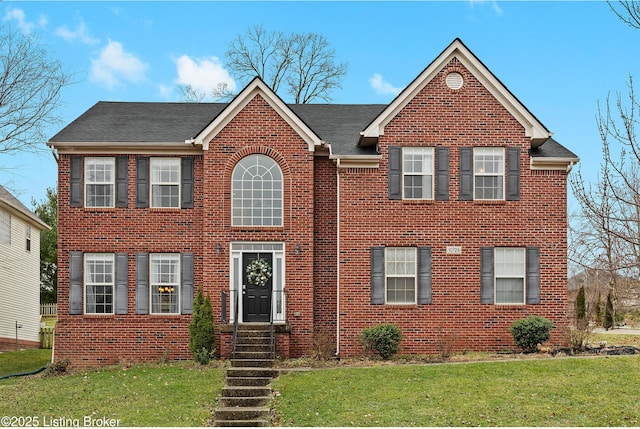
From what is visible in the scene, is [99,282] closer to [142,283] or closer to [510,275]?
[142,283]

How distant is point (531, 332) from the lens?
21.2 meters

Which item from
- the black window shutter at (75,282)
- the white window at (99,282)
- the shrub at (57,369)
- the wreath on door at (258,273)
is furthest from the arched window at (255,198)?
the shrub at (57,369)

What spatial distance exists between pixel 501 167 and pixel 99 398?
12.5 meters

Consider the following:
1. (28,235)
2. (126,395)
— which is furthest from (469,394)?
(28,235)

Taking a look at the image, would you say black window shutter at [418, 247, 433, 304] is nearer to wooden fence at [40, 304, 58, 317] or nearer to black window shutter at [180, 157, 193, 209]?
black window shutter at [180, 157, 193, 209]

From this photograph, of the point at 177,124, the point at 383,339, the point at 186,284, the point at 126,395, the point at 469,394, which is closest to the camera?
the point at 469,394

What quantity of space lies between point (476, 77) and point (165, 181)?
9.41 meters

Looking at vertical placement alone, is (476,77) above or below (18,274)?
above

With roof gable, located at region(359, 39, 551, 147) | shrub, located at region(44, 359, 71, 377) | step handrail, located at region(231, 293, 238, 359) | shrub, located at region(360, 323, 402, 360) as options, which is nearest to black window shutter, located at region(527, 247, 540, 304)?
roof gable, located at region(359, 39, 551, 147)

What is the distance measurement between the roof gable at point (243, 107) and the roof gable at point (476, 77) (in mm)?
1548

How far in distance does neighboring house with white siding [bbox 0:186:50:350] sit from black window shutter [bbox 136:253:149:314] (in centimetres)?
1056

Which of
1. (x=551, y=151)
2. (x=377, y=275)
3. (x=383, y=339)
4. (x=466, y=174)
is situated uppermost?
(x=551, y=151)

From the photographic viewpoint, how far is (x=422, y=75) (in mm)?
22125

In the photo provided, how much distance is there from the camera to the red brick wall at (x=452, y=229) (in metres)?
22.0
